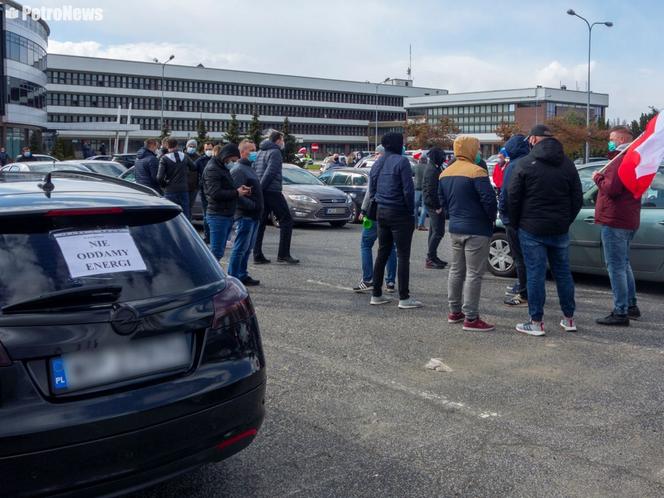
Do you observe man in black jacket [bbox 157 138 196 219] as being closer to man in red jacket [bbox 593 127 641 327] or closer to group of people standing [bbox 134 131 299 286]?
group of people standing [bbox 134 131 299 286]

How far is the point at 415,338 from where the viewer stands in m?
6.88

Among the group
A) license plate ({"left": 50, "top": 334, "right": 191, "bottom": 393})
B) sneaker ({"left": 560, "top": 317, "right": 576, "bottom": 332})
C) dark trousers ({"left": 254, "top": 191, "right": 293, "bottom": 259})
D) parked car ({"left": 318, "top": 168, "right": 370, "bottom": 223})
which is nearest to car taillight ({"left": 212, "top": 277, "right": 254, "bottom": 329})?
license plate ({"left": 50, "top": 334, "right": 191, "bottom": 393})

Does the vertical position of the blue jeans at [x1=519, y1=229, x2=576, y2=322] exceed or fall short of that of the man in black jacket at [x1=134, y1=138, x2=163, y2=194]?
it falls short

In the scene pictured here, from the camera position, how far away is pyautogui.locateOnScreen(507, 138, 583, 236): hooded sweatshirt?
269 inches

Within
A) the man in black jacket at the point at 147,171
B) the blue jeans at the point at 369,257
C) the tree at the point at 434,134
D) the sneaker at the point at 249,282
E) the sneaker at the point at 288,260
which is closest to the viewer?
the blue jeans at the point at 369,257

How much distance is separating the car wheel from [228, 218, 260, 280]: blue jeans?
135 inches

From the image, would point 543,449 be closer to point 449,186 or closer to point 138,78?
point 449,186

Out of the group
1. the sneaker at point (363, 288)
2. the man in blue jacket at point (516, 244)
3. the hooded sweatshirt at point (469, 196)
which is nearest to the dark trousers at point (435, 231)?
the sneaker at point (363, 288)

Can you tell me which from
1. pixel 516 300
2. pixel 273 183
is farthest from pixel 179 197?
pixel 516 300

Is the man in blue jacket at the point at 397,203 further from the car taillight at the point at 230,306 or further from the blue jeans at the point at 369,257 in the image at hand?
the car taillight at the point at 230,306

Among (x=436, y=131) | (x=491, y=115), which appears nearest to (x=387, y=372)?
(x=436, y=131)

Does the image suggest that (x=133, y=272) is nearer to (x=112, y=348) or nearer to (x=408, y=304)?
(x=112, y=348)

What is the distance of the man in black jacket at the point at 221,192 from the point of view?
9.15 meters

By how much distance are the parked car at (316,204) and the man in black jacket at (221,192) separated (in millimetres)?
7727
